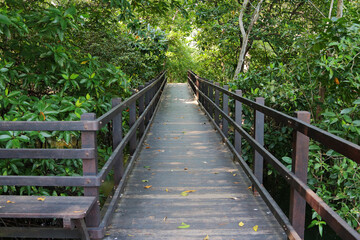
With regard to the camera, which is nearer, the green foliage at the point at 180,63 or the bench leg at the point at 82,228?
the bench leg at the point at 82,228

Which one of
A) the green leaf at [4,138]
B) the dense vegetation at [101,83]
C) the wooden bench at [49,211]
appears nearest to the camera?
the wooden bench at [49,211]

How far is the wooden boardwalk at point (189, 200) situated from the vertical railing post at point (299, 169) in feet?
0.98

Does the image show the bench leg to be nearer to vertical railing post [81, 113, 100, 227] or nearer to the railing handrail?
vertical railing post [81, 113, 100, 227]

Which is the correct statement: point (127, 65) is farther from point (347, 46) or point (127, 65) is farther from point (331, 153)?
point (331, 153)

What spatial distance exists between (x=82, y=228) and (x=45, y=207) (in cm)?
35

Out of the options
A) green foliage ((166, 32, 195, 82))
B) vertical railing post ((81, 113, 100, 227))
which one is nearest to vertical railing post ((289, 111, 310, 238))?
vertical railing post ((81, 113, 100, 227))

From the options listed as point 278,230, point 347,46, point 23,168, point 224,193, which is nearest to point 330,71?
point 347,46

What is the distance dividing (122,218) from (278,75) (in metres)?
4.81

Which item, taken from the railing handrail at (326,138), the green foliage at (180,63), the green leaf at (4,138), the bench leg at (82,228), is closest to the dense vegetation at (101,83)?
the green leaf at (4,138)

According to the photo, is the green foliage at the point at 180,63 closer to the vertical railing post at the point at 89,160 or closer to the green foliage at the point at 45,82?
the green foliage at the point at 45,82

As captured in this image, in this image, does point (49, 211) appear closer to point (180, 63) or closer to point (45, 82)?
point (45, 82)

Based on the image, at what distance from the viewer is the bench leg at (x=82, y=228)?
2768mm

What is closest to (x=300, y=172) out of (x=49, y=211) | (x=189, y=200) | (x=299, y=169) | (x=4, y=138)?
(x=299, y=169)

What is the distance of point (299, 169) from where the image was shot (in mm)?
2822
